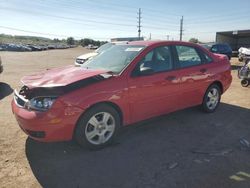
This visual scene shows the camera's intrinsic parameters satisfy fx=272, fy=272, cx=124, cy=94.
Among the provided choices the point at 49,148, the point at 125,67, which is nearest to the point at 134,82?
the point at 125,67

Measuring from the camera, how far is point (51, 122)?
11.9ft

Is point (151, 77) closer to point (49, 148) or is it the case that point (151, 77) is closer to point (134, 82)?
point (134, 82)

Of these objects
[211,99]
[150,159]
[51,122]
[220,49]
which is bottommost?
[150,159]

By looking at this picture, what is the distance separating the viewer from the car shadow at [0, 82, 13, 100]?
25.9ft

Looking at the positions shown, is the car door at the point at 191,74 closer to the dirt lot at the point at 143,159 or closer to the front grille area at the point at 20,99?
the dirt lot at the point at 143,159

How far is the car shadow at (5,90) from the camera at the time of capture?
7905 mm

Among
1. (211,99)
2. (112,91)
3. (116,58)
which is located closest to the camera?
(112,91)

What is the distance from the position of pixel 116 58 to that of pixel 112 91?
0.98m

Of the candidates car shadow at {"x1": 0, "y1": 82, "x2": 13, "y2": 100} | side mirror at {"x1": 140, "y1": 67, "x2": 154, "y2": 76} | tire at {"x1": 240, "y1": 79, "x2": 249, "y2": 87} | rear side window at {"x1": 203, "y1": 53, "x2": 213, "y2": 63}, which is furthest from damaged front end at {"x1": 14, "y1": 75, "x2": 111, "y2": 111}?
tire at {"x1": 240, "y1": 79, "x2": 249, "y2": 87}

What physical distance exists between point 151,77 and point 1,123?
3.09 metres

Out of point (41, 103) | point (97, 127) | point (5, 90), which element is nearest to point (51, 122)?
point (41, 103)

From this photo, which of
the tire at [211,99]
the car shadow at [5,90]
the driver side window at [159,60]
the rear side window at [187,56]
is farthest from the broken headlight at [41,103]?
the car shadow at [5,90]

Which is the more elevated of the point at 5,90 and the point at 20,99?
the point at 20,99

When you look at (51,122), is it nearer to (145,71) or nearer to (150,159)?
(150,159)
